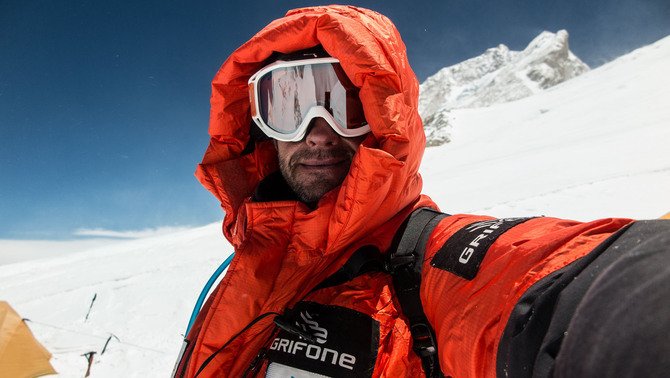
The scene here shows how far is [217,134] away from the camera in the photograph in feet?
7.15

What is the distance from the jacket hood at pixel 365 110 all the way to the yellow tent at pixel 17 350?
6.27 feet

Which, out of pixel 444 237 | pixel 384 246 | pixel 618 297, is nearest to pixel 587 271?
pixel 618 297

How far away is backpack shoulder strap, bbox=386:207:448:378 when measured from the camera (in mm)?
1076

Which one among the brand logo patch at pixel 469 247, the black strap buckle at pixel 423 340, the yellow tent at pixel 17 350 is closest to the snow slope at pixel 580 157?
the brand logo patch at pixel 469 247

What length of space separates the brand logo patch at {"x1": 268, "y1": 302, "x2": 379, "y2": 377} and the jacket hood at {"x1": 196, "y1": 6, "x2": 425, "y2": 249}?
33 cm

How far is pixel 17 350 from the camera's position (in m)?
2.68

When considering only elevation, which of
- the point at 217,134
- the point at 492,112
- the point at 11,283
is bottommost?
the point at 11,283

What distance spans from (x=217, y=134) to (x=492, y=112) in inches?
1419

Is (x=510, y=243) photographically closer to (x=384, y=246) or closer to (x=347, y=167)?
(x=384, y=246)

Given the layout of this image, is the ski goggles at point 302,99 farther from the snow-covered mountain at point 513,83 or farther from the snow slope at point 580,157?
the snow-covered mountain at point 513,83

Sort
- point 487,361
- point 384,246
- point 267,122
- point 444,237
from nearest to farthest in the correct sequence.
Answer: point 487,361
point 444,237
point 384,246
point 267,122

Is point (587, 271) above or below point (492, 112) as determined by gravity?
below

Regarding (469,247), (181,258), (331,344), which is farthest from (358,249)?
(181,258)

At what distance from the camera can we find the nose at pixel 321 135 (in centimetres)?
196
